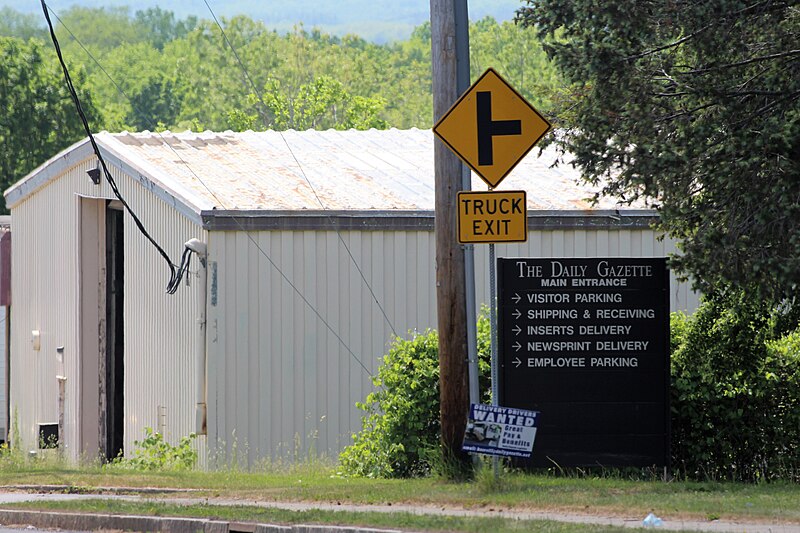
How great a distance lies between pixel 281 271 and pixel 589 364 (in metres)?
6.23

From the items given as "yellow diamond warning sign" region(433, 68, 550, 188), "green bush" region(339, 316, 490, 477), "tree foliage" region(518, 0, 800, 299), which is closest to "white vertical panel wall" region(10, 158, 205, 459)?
"green bush" region(339, 316, 490, 477)

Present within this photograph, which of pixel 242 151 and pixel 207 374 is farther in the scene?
pixel 242 151

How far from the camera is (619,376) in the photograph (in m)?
13.8

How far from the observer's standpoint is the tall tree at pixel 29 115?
56594 mm

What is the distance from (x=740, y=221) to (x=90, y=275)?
15.0 meters

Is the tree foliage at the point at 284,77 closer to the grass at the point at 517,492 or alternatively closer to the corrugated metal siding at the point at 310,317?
the corrugated metal siding at the point at 310,317

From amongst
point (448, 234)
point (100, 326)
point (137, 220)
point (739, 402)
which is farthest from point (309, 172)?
point (739, 402)

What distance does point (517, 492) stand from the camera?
12133mm

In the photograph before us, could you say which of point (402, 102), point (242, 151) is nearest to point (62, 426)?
point (242, 151)

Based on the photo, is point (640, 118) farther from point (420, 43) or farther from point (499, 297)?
point (420, 43)

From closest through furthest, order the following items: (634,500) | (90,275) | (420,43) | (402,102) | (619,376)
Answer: (634,500) < (619,376) < (90,275) < (402,102) < (420,43)

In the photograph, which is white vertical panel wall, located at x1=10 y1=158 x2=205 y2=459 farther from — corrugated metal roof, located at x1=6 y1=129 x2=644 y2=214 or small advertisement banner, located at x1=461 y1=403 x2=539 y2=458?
small advertisement banner, located at x1=461 y1=403 x2=539 y2=458

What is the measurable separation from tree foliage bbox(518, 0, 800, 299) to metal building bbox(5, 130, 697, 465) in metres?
3.69

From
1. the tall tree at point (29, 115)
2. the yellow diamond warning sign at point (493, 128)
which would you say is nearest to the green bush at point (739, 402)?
the yellow diamond warning sign at point (493, 128)
